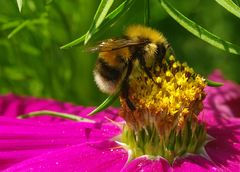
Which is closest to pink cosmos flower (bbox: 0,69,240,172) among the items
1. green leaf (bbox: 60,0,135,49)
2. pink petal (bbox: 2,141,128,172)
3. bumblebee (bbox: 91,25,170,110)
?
pink petal (bbox: 2,141,128,172)

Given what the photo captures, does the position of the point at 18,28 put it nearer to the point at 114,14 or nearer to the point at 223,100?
the point at 114,14

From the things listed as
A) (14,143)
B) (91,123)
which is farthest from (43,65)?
(14,143)

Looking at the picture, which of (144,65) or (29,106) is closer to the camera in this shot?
(144,65)

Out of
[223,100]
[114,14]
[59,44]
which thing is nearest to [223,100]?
[223,100]

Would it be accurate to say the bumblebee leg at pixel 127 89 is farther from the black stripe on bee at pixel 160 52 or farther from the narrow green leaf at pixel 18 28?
the narrow green leaf at pixel 18 28

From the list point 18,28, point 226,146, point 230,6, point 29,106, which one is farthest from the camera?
point 29,106

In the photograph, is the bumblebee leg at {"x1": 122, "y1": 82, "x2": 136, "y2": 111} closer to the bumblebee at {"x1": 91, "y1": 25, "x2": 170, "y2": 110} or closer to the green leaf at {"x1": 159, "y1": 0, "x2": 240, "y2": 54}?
the bumblebee at {"x1": 91, "y1": 25, "x2": 170, "y2": 110}
